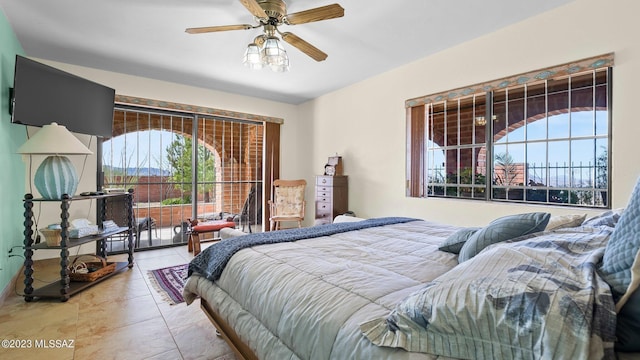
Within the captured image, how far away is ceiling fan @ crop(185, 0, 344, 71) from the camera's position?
2.10 metres

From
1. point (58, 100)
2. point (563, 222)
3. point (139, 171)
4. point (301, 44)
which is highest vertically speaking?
point (301, 44)

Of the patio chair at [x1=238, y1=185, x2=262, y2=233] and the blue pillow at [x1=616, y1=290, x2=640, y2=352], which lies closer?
the blue pillow at [x1=616, y1=290, x2=640, y2=352]

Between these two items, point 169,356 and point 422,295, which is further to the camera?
point 169,356

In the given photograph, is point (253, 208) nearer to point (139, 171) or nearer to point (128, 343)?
point (139, 171)

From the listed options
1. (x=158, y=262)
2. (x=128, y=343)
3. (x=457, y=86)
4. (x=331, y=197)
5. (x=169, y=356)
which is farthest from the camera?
(x=331, y=197)

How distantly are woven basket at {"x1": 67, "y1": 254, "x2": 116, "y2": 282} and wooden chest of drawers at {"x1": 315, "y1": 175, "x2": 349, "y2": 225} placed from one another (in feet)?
9.12

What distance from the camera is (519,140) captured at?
3016 millimetres

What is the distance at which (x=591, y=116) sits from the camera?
2.57 m

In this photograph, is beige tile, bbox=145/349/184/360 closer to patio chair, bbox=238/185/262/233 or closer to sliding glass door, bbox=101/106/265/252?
sliding glass door, bbox=101/106/265/252

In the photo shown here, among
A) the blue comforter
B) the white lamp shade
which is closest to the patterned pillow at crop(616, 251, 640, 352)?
the blue comforter

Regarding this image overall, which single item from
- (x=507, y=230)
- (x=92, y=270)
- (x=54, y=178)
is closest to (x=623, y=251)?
(x=507, y=230)

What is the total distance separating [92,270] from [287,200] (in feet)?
9.25

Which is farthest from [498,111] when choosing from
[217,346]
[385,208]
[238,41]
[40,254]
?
[40,254]

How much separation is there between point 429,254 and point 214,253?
4.17 ft
